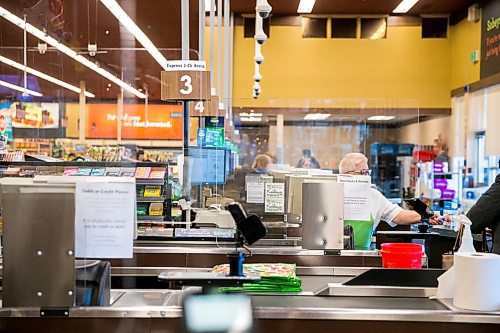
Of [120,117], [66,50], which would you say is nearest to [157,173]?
[66,50]

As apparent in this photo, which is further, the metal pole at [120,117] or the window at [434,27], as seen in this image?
the window at [434,27]

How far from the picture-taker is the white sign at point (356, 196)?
327 centimetres

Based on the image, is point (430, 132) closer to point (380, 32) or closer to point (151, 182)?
point (380, 32)

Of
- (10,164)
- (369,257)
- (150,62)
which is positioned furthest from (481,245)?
(150,62)

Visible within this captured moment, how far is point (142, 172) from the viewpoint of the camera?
592 centimetres

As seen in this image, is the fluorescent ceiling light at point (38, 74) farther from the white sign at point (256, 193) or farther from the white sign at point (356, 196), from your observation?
the white sign at point (356, 196)

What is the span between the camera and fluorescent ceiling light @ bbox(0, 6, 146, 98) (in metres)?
8.15

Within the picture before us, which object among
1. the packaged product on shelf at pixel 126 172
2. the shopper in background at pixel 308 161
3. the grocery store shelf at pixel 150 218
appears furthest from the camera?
the shopper in background at pixel 308 161

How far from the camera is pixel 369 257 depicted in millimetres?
3520

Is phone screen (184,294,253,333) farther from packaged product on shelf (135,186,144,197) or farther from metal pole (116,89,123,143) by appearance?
metal pole (116,89,123,143)

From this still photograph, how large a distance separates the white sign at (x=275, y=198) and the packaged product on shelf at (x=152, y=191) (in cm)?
197

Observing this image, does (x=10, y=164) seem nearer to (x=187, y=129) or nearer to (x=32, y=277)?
(x=187, y=129)

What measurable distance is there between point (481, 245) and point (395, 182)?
5.20 meters

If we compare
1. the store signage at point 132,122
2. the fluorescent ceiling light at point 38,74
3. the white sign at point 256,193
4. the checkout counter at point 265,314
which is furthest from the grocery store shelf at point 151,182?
the store signage at point 132,122
